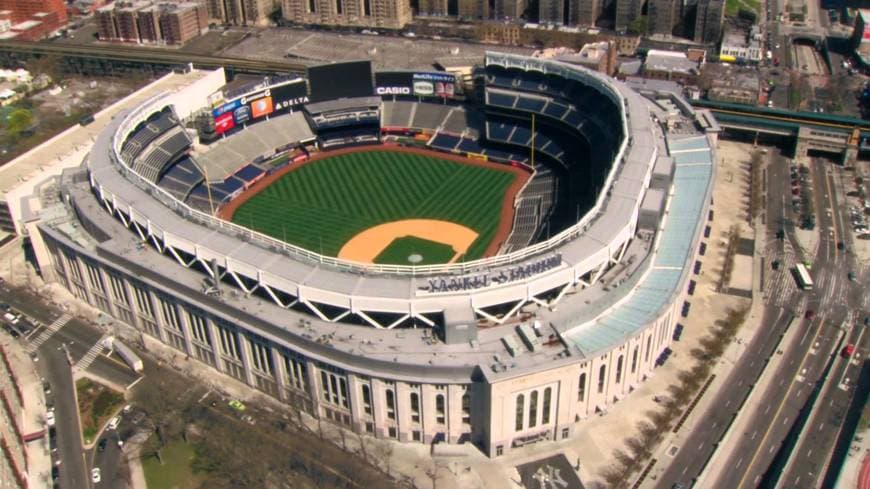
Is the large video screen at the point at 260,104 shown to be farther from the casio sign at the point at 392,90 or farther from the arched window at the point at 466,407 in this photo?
the arched window at the point at 466,407

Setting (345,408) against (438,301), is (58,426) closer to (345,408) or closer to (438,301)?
(345,408)

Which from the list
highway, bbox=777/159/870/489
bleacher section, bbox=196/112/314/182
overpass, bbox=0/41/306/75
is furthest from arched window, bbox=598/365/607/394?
overpass, bbox=0/41/306/75

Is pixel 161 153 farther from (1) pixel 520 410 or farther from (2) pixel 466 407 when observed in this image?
(1) pixel 520 410

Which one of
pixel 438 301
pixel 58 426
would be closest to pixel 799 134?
pixel 438 301

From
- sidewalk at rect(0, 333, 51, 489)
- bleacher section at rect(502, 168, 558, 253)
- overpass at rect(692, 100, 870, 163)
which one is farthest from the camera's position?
overpass at rect(692, 100, 870, 163)

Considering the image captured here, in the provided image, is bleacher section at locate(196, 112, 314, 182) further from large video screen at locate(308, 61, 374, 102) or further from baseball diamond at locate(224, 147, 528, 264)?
large video screen at locate(308, 61, 374, 102)

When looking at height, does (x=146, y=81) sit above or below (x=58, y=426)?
above
